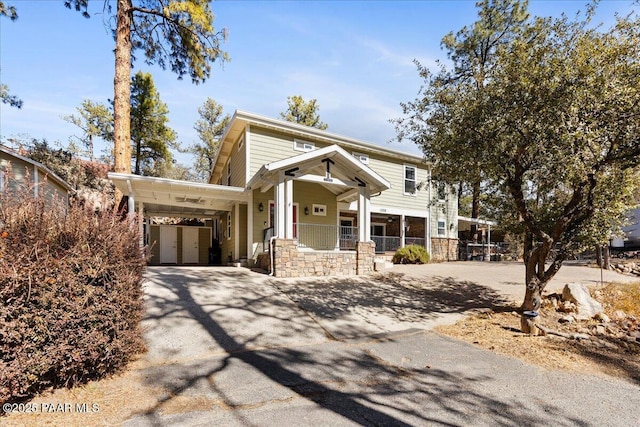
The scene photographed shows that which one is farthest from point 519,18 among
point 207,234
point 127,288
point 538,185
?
point 127,288

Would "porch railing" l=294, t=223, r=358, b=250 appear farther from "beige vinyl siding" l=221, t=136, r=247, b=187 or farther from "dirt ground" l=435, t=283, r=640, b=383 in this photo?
"dirt ground" l=435, t=283, r=640, b=383

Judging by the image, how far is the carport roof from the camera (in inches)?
376

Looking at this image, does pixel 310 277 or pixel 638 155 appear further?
pixel 310 277

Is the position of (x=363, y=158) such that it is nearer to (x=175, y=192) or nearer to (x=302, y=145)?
(x=302, y=145)

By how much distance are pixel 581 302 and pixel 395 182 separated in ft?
34.1

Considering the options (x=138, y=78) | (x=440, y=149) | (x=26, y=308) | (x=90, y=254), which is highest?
(x=138, y=78)

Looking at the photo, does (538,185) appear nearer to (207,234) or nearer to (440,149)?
(440,149)

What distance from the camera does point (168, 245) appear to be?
1698cm

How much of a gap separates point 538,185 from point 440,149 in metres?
2.26

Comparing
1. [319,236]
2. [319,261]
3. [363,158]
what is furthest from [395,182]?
[319,261]

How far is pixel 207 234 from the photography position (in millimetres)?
18375

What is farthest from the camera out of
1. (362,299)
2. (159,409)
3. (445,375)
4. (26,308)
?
(362,299)

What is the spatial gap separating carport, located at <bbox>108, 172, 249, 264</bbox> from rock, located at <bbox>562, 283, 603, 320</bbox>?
28.6ft

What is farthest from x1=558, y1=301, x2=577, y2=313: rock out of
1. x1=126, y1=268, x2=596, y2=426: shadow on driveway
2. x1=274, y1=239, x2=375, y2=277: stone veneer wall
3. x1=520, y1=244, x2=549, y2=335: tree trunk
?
x1=274, y1=239, x2=375, y2=277: stone veneer wall
